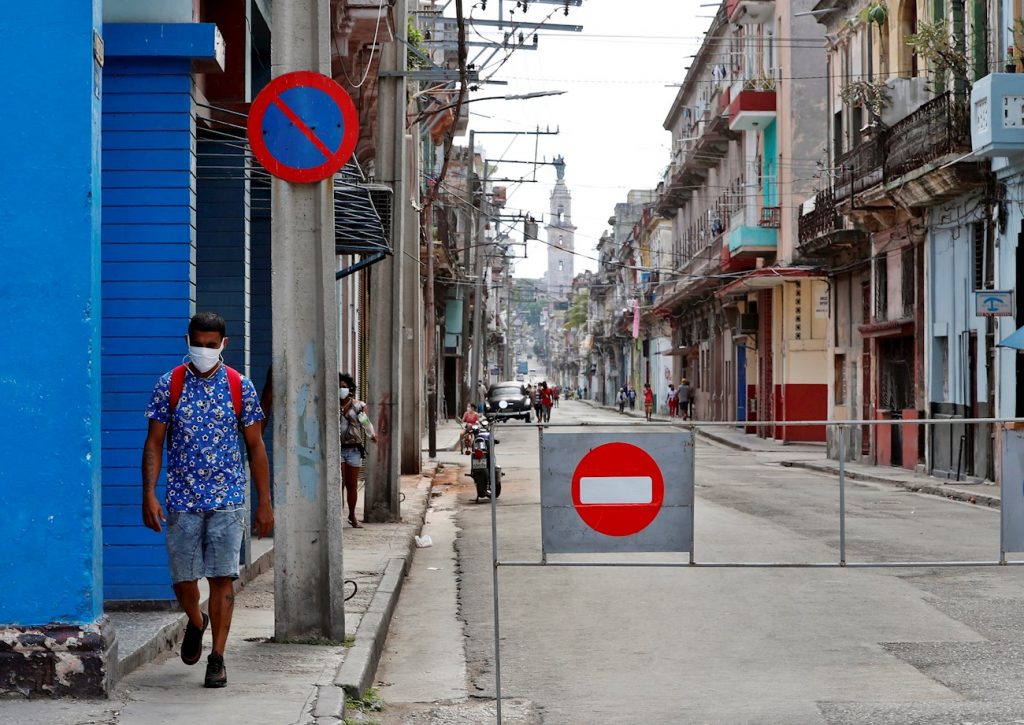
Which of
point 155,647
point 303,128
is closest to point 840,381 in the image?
point 303,128

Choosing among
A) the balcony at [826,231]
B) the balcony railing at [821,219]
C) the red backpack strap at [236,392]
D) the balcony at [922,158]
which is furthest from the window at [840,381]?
the red backpack strap at [236,392]

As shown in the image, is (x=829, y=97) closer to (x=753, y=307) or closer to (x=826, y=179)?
(x=826, y=179)

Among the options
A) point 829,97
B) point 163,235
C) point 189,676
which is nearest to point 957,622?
point 189,676

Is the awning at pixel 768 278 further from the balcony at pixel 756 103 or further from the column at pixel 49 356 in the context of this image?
the column at pixel 49 356

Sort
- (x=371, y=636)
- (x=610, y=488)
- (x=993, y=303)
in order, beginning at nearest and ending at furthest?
(x=610, y=488) < (x=371, y=636) < (x=993, y=303)

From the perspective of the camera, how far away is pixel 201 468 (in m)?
7.07

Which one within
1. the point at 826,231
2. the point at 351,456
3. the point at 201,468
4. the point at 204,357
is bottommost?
the point at 351,456

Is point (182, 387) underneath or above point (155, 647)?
above

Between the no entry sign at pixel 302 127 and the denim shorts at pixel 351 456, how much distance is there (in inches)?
333

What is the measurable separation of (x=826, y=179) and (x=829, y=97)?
3503 mm

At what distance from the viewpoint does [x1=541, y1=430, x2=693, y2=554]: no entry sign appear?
7777 millimetres

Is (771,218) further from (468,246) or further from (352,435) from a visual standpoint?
(352,435)

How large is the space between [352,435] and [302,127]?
8.54 metres

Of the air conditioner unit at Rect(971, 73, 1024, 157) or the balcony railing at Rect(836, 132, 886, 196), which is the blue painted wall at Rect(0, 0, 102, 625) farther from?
the balcony railing at Rect(836, 132, 886, 196)
